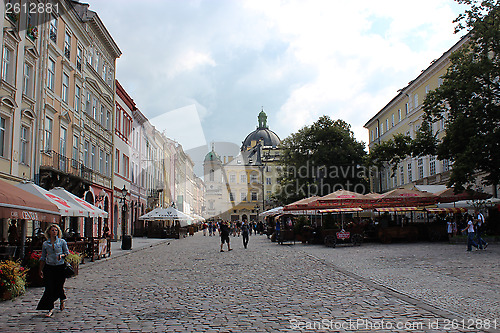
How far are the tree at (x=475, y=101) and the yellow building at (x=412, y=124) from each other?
35.2 ft

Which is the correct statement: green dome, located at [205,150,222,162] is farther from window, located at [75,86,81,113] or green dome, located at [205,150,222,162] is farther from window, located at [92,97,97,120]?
window, located at [75,86,81,113]

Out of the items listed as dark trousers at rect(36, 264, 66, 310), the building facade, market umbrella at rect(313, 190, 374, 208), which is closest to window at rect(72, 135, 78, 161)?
market umbrella at rect(313, 190, 374, 208)

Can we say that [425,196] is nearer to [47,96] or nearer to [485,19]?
[485,19]

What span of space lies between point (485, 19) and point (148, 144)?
37.3 m

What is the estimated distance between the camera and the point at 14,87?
20.8 meters

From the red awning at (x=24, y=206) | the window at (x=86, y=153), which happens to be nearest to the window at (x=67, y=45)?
the window at (x=86, y=153)

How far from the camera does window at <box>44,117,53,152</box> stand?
2462 centimetres

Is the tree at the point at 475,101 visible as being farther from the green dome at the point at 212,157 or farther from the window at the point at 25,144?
the green dome at the point at 212,157

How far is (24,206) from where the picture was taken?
11898mm

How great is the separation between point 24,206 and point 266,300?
21.1 ft

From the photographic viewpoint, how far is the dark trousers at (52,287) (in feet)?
27.4

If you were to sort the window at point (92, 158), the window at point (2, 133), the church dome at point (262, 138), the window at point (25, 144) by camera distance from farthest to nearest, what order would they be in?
the church dome at point (262, 138) < the window at point (92, 158) < the window at point (25, 144) < the window at point (2, 133)

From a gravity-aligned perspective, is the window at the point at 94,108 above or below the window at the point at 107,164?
above

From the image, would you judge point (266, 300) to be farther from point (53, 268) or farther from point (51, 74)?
point (51, 74)
